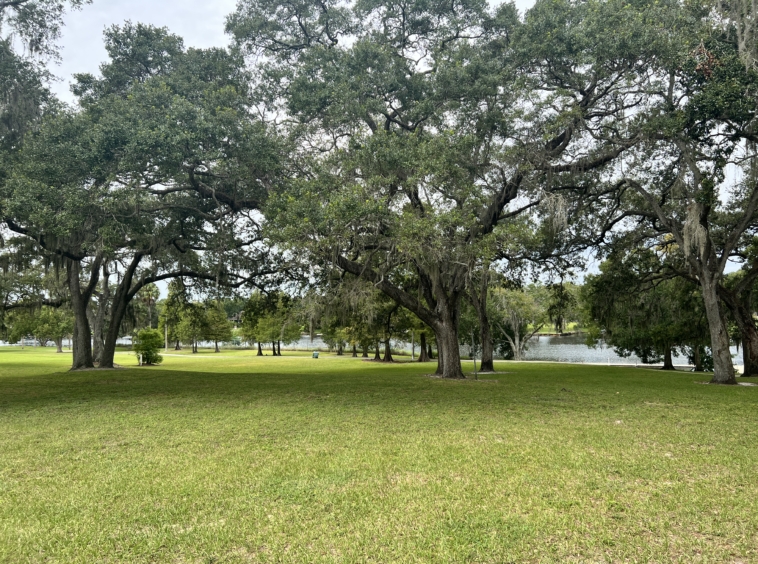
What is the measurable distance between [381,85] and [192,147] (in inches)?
201

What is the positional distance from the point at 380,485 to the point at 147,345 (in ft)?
88.2

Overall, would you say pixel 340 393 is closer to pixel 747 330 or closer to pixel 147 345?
pixel 747 330

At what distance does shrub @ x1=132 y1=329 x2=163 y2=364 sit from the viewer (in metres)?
26.7

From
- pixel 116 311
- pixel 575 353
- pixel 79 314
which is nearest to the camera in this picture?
pixel 79 314

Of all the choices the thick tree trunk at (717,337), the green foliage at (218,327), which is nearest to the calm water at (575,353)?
the thick tree trunk at (717,337)

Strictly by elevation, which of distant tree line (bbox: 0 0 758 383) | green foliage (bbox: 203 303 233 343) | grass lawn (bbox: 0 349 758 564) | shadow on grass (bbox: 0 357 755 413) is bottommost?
→ shadow on grass (bbox: 0 357 755 413)

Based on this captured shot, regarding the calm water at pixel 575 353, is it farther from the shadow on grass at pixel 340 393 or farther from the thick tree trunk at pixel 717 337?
the shadow on grass at pixel 340 393

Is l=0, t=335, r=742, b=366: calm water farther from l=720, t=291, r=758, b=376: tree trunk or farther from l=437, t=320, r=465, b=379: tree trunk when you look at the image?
l=437, t=320, r=465, b=379: tree trunk

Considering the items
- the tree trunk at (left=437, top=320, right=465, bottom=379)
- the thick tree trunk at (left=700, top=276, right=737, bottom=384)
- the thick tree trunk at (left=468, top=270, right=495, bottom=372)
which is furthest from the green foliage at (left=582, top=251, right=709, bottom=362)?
the tree trunk at (left=437, top=320, right=465, bottom=379)

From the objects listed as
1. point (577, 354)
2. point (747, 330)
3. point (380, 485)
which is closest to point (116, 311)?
point (380, 485)

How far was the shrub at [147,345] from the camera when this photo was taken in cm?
2673

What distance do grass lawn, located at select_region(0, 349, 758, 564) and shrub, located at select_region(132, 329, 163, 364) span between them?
19.9 m

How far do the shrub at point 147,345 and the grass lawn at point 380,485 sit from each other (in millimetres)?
19936

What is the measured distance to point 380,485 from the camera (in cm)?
401
